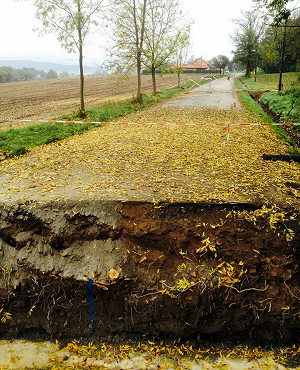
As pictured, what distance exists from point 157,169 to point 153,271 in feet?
11.5

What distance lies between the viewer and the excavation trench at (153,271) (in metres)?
5.27

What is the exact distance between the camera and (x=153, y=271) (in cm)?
547

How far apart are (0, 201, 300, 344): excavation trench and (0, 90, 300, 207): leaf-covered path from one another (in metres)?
0.54

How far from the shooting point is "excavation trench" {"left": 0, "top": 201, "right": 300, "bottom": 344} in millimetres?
5273

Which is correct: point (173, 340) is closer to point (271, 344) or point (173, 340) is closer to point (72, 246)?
point (271, 344)

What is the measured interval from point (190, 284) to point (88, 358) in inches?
83.1

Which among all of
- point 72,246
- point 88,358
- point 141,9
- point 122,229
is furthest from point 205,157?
point 141,9

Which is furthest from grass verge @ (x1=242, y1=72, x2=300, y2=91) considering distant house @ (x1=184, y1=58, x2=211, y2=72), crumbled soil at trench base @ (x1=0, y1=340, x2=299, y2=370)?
distant house @ (x1=184, y1=58, x2=211, y2=72)

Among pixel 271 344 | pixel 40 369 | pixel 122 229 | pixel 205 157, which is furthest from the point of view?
pixel 205 157

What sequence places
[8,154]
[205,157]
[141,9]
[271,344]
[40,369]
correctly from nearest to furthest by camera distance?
[40,369] < [271,344] < [205,157] < [8,154] < [141,9]

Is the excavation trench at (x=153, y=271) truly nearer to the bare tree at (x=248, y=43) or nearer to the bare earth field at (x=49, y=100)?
the bare earth field at (x=49, y=100)

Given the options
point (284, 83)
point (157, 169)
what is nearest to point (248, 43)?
point (284, 83)

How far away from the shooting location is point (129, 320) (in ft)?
17.7

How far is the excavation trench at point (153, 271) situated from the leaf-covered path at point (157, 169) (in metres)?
0.54
